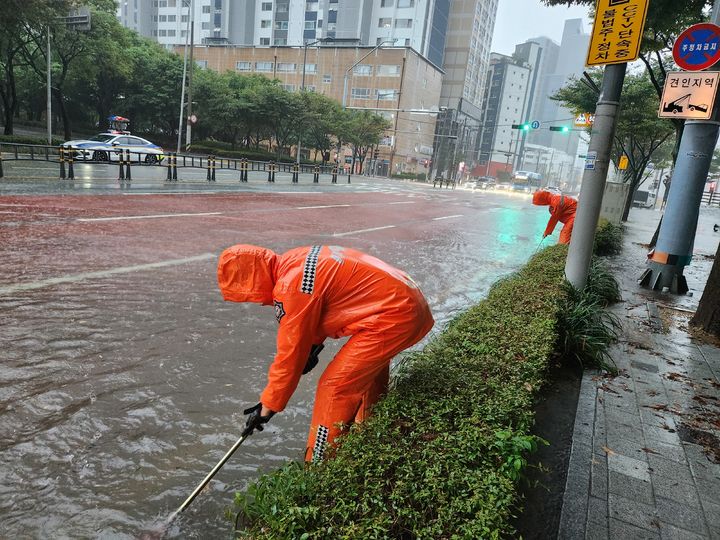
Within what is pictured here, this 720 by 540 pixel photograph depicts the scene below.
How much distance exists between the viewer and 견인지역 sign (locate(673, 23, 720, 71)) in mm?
5836

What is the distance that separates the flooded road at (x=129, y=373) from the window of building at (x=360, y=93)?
58290 mm

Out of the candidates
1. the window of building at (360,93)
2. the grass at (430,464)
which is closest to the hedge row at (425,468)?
the grass at (430,464)

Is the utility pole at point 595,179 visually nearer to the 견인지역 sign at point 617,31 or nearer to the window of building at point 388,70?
the 견인지역 sign at point 617,31

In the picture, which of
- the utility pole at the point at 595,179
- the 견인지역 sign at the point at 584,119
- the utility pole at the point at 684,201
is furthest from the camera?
the 견인지역 sign at the point at 584,119

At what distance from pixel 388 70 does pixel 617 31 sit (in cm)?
5993

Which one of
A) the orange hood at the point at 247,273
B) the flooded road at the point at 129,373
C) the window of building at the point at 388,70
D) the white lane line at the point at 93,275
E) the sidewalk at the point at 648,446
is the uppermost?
the window of building at the point at 388,70

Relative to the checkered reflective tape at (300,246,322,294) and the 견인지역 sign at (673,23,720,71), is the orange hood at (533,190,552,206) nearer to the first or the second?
the 견인지역 sign at (673,23,720,71)

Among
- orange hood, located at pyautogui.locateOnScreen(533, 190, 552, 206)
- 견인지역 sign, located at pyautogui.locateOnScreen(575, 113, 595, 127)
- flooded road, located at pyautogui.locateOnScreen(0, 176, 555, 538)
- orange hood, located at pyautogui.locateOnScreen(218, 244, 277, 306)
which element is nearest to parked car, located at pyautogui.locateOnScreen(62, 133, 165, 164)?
flooded road, located at pyautogui.locateOnScreen(0, 176, 555, 538)

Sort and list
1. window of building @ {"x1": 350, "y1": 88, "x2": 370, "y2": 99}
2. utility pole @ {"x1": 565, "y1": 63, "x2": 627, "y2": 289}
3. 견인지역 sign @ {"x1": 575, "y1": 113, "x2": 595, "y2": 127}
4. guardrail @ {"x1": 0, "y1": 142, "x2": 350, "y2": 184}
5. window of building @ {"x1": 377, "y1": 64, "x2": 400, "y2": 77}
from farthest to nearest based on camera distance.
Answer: window of building @ {"x1": 350, "y1": 88, "x2": 370, "y2": 99} → window of building @ {"x1": 377, "y1": 64, "x2": 400, "y2": 77} → 견인지역 sign @ {"x1": 575, "y1": 113, "x2": 595, "y2": 127} → guardrail @ {"x1": 0, "y1": 142, "x2": 350, "y2": 184} → utility pole @ {"x1": 565, "y1": 63, "x2": 627, "y2": 289}

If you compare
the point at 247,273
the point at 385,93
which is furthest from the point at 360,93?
the point at 247,273

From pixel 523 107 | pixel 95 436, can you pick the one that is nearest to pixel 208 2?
pixel 523 107

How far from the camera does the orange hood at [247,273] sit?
239 cm

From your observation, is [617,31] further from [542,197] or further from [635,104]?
[635,104]

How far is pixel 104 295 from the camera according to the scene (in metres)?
5.19
